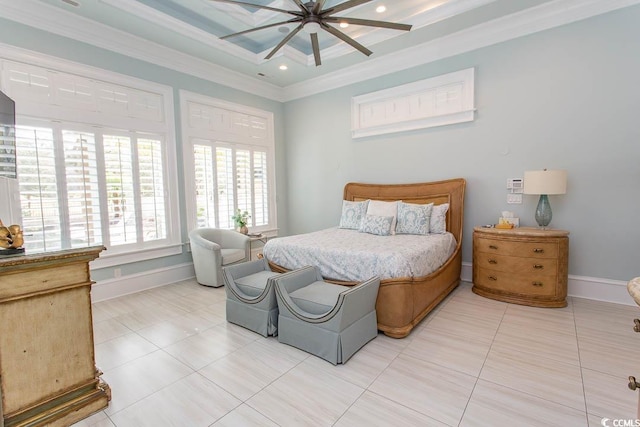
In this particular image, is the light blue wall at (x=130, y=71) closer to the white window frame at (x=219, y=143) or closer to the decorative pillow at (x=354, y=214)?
the white window frame at (x=219, y=143)

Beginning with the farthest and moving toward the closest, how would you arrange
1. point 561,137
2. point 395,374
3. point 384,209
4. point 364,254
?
point 384,209, point 561,137, point 364,254, point 395,374

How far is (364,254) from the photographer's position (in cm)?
295

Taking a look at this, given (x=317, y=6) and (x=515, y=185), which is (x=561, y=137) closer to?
(x=515, y=185)

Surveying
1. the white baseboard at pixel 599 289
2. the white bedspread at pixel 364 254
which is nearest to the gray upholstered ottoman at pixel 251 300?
the white bedspread at pixel 364 254

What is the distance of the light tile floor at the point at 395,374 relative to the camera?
5.89 feet

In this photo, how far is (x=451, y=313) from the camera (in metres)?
3.23

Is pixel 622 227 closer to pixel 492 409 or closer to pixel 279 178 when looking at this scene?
pixel 492 409

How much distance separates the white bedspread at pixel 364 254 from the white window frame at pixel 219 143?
5.91 ft

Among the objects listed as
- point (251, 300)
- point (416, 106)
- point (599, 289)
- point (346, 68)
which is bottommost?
point (599, 289)

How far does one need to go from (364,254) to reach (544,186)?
85.7 inches

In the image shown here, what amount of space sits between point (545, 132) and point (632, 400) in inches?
115

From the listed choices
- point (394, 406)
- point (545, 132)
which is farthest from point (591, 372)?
point (545, 132)

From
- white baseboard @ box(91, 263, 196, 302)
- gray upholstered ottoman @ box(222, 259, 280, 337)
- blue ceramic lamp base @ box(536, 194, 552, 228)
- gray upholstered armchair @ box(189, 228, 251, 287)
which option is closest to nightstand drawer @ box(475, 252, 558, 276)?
blue ceramic lamp base @ box(536, 194, 552, 228)

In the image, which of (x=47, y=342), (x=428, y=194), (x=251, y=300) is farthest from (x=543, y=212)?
(x=47, y=342)
